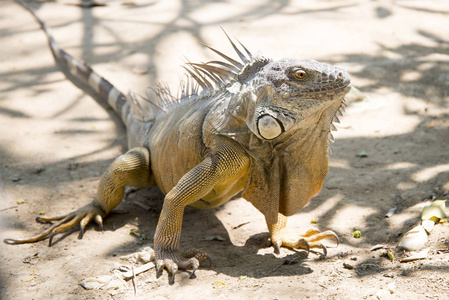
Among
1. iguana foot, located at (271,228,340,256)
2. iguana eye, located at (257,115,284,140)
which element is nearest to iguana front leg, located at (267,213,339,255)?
iguana foot, located at (271,228,340,256)

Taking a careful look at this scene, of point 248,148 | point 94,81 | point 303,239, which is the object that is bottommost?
point 303,239

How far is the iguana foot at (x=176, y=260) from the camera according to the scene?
3053 mm

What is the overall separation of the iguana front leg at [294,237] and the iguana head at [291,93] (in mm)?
942

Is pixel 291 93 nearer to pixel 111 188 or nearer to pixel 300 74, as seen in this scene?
pixel 300 74

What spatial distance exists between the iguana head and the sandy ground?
97 centimetres

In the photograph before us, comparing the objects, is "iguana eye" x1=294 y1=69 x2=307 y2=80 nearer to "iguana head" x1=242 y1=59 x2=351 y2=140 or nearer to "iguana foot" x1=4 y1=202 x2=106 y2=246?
"iguana head" x1=242 y1=59 x2=351 y2=140

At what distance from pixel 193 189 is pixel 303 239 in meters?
0.90

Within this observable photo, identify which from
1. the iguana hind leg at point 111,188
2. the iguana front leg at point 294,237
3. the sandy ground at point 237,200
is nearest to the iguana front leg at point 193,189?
the sandy ground at point 237,200

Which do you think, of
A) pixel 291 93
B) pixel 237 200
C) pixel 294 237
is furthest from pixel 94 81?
pixel 291 93

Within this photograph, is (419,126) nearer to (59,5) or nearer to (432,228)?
(432,228)

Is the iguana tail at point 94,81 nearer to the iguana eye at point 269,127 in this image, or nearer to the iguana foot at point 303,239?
the iguana foot at point 303,239

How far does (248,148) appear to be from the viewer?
3057 millimetres

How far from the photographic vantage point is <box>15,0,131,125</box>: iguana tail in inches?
213

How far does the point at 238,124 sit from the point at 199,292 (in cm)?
107
